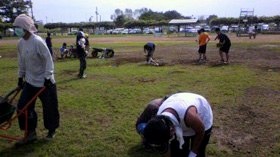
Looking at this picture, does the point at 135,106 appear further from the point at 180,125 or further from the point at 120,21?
the point at 120,21

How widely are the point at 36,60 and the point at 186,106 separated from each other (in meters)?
3.30

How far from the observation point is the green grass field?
236 inches

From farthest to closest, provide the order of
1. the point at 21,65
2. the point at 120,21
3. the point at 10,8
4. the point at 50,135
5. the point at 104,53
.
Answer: the point at 120,21 → the point at 10,8 → the point at 104,53 → the point at 50,135 → the point at 21,65

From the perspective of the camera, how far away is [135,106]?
28.7 ft

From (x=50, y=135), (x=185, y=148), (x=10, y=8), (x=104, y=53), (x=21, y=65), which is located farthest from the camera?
(x=10, y=8)

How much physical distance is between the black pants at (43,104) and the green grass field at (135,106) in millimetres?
343

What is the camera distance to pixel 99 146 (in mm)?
6102

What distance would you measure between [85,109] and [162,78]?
16.6ft

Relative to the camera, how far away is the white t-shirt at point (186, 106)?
11.1ft

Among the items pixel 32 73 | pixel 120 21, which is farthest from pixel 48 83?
pixel 120 21

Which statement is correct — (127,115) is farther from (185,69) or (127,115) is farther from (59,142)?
(185,69)

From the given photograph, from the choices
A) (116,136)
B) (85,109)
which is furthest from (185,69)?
(116,136)

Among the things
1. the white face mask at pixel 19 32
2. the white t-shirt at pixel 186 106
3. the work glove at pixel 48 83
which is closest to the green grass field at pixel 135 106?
the work glove at pixel 48 83

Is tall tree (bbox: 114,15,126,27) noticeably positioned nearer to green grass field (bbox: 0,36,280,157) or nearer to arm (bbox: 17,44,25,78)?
green grass field (bbox: 0,36,280,157)
